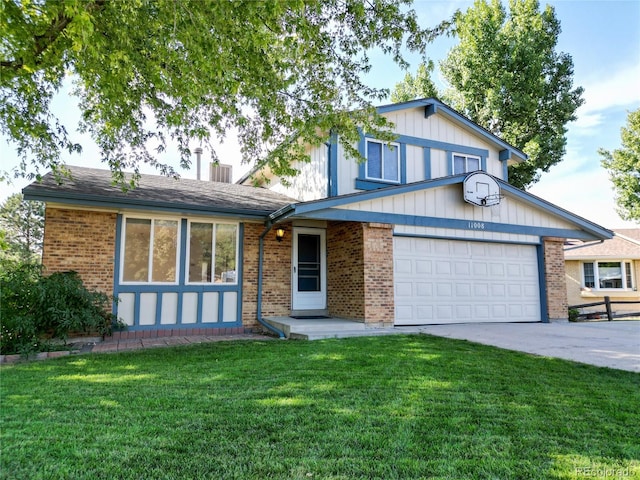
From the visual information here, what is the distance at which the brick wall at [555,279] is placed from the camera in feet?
35.8

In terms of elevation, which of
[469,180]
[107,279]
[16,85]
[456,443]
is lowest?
[456,443]

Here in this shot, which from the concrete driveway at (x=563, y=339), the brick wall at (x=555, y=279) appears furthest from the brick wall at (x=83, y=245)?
the brick wall at (x=555, y=279)

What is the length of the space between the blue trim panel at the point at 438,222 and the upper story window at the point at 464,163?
2.46m

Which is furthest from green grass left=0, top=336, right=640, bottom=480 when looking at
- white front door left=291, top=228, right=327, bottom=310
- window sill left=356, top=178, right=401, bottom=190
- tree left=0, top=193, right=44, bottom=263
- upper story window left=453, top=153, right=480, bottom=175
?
tree left=0, top=193, right=44, bottom=263

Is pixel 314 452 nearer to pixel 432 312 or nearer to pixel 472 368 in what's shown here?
pixel 472 368

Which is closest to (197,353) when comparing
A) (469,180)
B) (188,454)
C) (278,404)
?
(278,404)

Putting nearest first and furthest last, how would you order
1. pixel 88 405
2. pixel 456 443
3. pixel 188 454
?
pixel 188 454 → pixel 456 443 → pixel 88 405

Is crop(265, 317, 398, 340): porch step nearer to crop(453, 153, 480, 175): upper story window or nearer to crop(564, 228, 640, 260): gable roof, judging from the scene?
crop(453, 153, 480, 175): upper story window

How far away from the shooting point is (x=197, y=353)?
21.0 ft

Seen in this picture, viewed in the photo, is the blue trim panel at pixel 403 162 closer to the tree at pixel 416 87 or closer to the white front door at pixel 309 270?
the white front door at pixel 309 270

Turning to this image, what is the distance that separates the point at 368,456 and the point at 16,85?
342 inches

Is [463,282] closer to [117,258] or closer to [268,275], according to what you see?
[268,275]

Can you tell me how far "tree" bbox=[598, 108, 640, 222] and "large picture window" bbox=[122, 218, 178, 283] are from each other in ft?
74.9

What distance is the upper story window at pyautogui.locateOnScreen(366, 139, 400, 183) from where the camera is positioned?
1061 cm
